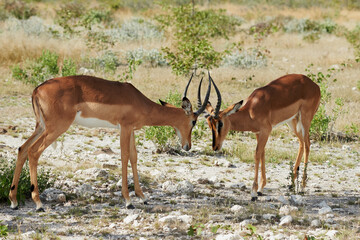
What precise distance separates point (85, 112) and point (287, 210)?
2711 millimetres

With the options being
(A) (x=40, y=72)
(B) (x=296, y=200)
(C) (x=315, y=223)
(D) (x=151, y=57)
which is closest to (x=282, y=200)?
(B) (x=296, y=200)

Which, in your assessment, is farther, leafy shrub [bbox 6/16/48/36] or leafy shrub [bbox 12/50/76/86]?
leafy shrub [bbox 6/16/48/36]

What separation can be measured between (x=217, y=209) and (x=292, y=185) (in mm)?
1376

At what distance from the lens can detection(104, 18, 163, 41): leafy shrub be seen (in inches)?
842

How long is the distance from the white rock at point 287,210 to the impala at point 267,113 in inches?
28.3

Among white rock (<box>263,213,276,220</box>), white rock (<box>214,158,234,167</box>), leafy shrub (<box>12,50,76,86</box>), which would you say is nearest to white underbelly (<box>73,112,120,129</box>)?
white rock (<box>263,213,276,220</box>)

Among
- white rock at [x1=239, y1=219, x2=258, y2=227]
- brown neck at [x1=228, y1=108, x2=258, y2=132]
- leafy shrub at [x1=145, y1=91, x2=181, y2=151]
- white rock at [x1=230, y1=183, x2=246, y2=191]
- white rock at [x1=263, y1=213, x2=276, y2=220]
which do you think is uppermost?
brown neck at [x1=228, y1=108, x2=258, y2=132]

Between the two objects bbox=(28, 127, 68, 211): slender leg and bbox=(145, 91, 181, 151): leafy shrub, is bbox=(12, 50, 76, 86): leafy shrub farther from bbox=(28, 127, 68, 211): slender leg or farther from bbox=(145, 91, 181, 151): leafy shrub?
bbox=(28, 127, 68, 211): slender leg

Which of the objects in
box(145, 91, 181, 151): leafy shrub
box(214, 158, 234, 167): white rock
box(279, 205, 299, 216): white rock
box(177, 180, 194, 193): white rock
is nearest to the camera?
box(279, 205, 299, 216): white rock

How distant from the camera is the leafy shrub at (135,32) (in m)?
21.4

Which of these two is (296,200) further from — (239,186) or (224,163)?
(224,163)

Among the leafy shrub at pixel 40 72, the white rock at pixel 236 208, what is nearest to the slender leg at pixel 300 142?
the white rock at pixel 236 208

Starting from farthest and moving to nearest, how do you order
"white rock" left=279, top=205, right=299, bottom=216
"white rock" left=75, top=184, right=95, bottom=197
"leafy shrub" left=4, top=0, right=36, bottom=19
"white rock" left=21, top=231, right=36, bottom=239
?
"leafy shrub" left=4, top=0, right=36, bottom=19 < "white rock" left=75, top=184, right=95, bottom=197 < "white rock" left=279, top=205, right=299, bottom=216 < "white rock" left=21, top=231, right=36, bottom=239

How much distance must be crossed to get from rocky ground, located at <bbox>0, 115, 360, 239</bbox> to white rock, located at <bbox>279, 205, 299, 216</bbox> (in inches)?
0.5
